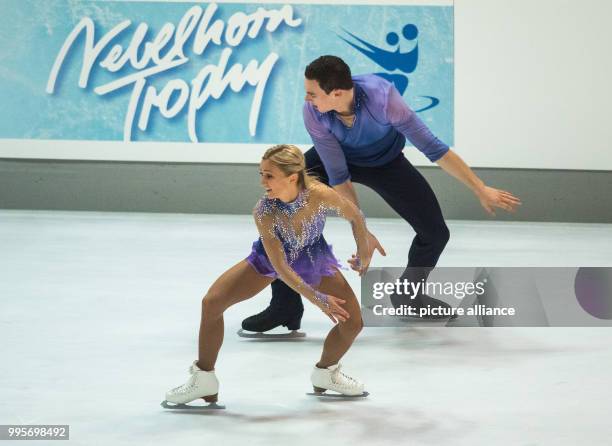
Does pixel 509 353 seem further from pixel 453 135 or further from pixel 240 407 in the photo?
pixel 453 135

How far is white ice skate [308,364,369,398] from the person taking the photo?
350cm

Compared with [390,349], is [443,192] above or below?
above

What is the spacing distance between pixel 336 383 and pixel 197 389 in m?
0.47

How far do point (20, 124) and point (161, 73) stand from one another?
1325 mm

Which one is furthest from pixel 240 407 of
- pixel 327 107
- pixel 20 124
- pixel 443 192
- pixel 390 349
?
pixel 20 124

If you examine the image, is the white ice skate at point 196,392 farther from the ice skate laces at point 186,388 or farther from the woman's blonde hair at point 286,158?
the woman's blonde hair at point 286,158

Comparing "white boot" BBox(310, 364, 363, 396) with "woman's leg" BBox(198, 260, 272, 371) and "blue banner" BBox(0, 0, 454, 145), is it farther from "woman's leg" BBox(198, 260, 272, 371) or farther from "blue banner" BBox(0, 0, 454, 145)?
"blue banner" BBox(0, 0, 454, 145)

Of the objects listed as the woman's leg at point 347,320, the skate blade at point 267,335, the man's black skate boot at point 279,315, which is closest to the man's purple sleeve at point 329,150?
the man's black skate boot at point 279,315

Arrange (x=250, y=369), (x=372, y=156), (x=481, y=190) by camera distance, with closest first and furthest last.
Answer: (x=250, y=369) < (x=481, y=190) < (x=372, y=156)

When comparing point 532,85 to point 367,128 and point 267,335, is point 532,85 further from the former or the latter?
point 267,335

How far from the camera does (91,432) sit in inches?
121

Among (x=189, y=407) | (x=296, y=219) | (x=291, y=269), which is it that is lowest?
(x=189, y=407)

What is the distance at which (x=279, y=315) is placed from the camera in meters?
4.57

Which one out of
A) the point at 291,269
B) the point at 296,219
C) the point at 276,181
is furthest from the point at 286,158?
the point at 291,269
